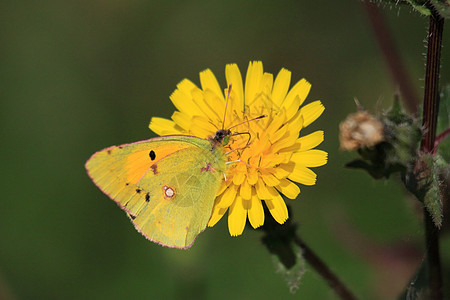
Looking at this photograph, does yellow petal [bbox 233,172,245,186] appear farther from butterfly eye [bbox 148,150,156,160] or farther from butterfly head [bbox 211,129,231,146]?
butterfly eye [bbox 148,150,156,160]

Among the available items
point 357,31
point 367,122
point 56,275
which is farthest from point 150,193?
point 357,31

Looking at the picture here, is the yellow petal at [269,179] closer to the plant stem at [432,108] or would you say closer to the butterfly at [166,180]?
the butterfly at [166,180]

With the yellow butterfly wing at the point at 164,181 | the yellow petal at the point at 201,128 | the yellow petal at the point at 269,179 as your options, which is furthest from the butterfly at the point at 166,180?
the yellow petal at the point at 269,179

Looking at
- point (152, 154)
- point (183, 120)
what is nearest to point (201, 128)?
point (183, 120)

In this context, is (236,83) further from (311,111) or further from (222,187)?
(222,187)

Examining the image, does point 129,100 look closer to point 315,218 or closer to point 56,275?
point 56,275

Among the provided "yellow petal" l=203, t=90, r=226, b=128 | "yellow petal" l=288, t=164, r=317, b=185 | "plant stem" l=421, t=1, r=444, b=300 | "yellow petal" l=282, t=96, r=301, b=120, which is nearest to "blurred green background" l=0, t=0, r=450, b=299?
"plant stem" l=421, t=1, r=444, b=300
